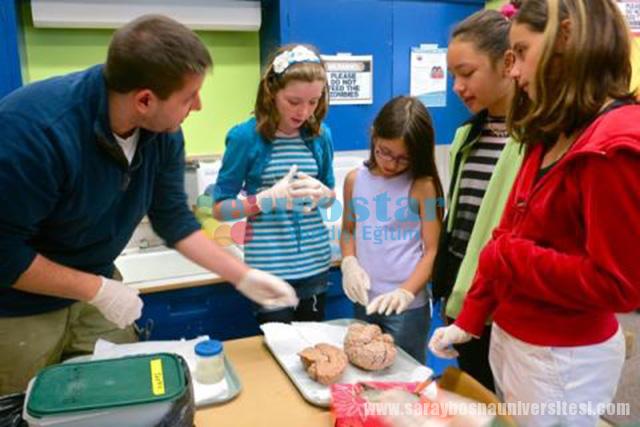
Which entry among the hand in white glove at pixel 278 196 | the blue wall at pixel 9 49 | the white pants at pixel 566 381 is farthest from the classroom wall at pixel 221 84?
the white pants at pixel 566 381

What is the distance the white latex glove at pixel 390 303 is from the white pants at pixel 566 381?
51 centimetres

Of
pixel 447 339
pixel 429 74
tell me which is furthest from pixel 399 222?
pixel 429 74

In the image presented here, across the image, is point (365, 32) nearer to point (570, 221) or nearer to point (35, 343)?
point (570, 221)

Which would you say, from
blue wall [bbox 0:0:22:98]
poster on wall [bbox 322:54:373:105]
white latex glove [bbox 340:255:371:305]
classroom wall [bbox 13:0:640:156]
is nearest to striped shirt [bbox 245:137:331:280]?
white latex glove [bbox 340:255:371:305]

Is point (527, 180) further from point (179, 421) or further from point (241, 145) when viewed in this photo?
point (241, 145)

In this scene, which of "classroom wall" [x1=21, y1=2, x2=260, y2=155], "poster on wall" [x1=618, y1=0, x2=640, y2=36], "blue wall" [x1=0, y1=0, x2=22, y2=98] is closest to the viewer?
"blue wall" [x1=0, y1=0, x2=22, y2=98]

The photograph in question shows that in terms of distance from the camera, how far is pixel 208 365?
115cm

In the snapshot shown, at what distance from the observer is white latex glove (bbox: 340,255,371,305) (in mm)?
1599

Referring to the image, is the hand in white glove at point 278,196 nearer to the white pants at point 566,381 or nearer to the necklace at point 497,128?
the necklace at point 497,128

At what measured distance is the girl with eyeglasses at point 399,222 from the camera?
1.59 m

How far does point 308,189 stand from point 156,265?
2.69 feet

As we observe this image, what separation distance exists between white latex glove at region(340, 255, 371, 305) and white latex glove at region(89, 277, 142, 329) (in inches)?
25.1

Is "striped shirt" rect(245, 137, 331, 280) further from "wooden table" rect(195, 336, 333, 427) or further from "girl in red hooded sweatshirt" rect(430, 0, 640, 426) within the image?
"girl in red hooded sweatshirt" rect(430, 0, 640, 426)

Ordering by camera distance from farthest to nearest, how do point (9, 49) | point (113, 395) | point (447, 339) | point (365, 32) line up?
point (365, 32)
point (9, 49)
point (447, 339)
point (113, 395)
